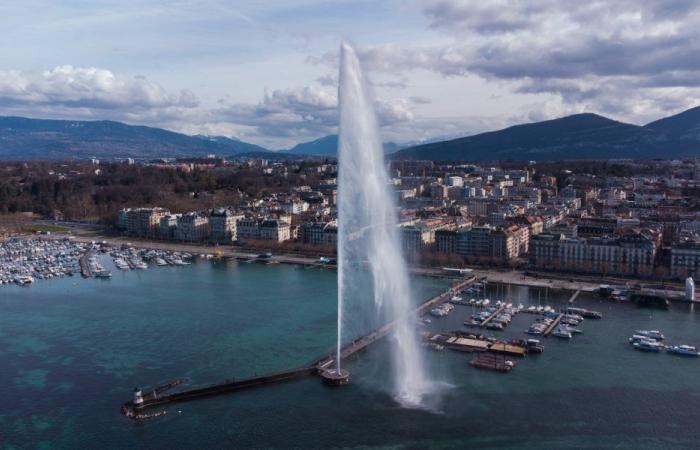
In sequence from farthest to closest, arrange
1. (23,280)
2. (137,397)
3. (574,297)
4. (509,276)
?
(23,280), (509,276), (574,297), (137,397)

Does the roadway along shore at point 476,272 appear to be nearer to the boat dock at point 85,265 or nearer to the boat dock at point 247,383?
the boat dock at point 85,265

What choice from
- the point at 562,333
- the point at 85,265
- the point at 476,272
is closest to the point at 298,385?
the point at 562,333

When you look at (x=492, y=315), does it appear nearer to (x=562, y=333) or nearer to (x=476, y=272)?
(x=562, y=333)

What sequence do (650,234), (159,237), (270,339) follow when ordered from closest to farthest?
(270,339) < (650,234) < (159,237)

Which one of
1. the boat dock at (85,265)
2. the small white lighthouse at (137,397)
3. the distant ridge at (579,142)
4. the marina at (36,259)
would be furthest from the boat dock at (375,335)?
the distant ridge at (579,142)

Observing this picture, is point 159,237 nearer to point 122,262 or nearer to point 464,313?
point 122,262

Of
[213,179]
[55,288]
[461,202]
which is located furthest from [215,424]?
[213,179]
